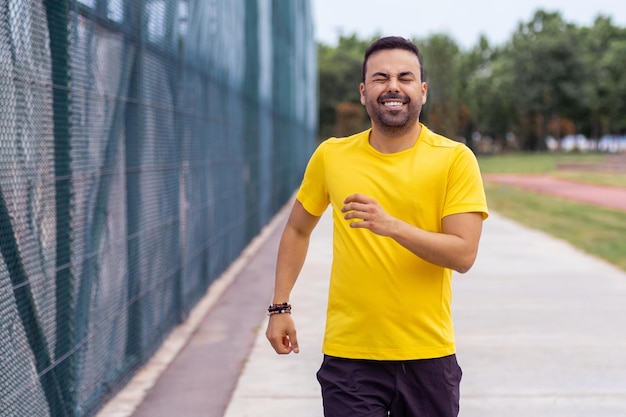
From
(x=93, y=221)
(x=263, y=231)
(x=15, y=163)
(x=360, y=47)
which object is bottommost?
(x=263, y=231)

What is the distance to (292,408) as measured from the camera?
536 centimetres

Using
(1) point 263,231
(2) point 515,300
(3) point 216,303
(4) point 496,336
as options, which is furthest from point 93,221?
(1) point 263,231

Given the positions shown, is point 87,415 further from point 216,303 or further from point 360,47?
point 360,47

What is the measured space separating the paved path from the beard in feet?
65.1

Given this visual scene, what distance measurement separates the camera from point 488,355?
6.63 metres

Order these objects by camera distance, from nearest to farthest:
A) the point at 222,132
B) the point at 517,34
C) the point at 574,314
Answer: the point at 574,314, the point at 222,132, the point at 517,34

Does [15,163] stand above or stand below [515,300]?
above

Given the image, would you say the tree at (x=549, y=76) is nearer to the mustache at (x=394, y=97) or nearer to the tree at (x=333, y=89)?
the tree at (x=333, y=89)

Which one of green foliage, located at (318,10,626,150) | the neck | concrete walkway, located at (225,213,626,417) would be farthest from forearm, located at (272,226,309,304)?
green foliage, located at (318,10,626,150)

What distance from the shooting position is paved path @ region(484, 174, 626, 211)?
80.4ft

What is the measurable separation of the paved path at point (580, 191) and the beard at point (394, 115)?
19846mm

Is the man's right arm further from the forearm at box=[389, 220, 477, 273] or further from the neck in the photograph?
the forearm at box=[389, 220, 477, 273]

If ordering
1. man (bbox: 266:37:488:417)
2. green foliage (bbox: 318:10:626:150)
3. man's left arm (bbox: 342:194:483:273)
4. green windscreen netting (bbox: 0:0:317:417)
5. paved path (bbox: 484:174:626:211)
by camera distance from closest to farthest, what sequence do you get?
man's left arm (bbox: 342:194:483:273) < man (bbox: 266:37:488:417) < green windscreen netting (bbox: 0:0:317:417) < paved path (bbox: 484:174:626:211) < green foliage (bbox: 318:10:626:150)

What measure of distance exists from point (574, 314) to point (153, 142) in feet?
12.1
